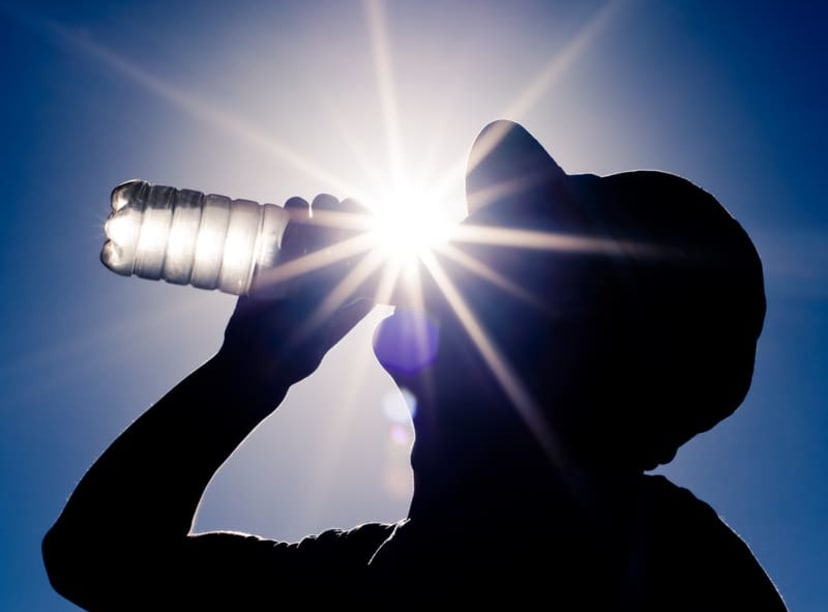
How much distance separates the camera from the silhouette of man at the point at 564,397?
4.88ft

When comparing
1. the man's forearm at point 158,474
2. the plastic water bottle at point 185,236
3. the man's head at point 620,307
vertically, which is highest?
the plastic water bottle at point 185,236

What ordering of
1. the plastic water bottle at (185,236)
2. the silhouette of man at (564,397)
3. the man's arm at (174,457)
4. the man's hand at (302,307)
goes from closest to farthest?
the silhouette of man at (564,397)
the man's arm at (174,457)
the man's hand at (302,307)
the plastic water bottle at (185,236)

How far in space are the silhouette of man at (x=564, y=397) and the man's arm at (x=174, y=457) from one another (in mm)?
19

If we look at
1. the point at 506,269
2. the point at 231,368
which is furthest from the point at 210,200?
the point at 506,269

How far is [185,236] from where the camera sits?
398 cm

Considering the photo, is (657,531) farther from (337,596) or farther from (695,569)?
(337,596)

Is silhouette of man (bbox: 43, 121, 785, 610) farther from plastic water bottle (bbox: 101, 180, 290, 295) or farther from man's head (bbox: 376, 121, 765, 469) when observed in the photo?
plastic water bottle (bbox: 101, 180, 290, 295)

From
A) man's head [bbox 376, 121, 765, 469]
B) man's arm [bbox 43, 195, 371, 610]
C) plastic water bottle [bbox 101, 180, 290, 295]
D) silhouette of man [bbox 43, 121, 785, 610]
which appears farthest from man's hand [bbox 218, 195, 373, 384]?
plastic water bottle [bbox 101, 180, 290, 295]

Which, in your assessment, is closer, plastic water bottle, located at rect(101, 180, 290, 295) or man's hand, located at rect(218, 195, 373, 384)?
man's hand, located at rect(218, 195, 373, 384)

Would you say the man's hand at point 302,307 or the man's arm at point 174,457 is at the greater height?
the man's hand at point 302,307

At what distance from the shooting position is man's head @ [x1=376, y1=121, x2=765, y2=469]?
1.50 metres

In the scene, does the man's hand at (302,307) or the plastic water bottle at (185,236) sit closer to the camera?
the man's hand at (302,307)

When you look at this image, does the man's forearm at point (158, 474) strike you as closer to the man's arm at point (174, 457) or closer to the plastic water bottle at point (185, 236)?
the man's arm at point (174, 457)

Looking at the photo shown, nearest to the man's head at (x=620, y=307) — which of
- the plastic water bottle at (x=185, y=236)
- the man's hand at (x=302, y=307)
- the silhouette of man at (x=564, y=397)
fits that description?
the silhouette of man at (x=564, y=397)
